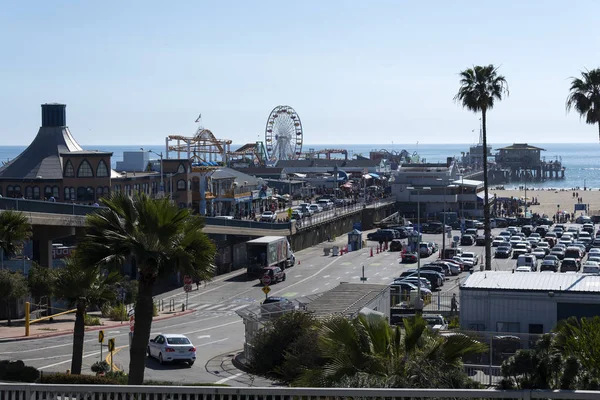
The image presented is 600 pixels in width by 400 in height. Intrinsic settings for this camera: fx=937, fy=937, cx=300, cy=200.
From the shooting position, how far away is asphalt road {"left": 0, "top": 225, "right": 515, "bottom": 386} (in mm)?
31000

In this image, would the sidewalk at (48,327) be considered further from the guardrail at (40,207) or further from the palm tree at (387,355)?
the palm tree at (387,355)

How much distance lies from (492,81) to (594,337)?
141ft

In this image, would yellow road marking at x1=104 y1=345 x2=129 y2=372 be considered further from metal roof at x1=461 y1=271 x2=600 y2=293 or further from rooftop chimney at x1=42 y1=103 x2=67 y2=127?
rooftop chimney at x1=42 y1=103 x2=67 y2=127

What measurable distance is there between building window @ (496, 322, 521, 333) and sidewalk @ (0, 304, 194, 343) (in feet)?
55.6

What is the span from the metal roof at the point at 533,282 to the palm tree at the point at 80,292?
13698mm

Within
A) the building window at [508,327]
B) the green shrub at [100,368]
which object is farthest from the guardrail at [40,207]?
the building window at [508,327]

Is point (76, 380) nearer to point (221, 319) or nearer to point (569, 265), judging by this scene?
point (221, 319)

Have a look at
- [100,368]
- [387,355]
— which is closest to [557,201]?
[100,368]

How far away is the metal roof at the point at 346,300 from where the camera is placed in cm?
3140

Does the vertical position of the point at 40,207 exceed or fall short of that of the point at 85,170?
it falls short

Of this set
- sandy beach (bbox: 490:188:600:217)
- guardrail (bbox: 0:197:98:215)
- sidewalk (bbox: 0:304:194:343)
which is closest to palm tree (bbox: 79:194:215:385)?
sidewalk (bbox: 0:304:194:343)

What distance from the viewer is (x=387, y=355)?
15375mm

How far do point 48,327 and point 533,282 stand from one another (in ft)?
67.4

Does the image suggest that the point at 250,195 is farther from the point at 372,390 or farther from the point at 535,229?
the point at 372,390
